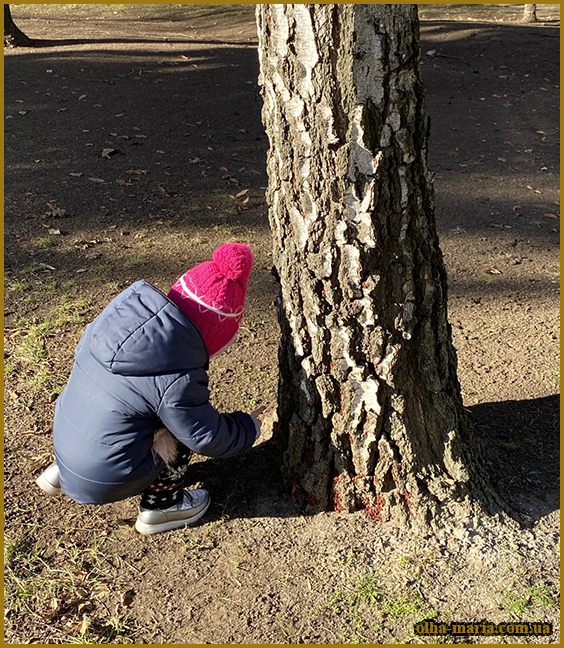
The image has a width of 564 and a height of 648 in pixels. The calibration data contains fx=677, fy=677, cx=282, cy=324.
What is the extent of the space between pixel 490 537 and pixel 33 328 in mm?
2874

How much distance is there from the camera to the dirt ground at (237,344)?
2.50m

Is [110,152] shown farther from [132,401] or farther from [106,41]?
[106,41]

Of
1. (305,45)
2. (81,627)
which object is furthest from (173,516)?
(305,45)

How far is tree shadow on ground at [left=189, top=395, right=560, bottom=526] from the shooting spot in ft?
9.58

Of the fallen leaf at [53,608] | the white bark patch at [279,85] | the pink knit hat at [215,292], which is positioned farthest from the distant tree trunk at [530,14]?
the fallen leaf at [53,608]

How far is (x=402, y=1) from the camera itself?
215 cm

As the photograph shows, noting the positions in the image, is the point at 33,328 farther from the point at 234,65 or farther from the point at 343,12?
the point at 234,65

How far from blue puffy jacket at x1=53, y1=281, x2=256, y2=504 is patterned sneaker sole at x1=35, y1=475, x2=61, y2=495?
289 millimetres

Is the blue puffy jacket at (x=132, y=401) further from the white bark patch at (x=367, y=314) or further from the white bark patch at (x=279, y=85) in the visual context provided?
the white bark patch at (x=279, y=85)

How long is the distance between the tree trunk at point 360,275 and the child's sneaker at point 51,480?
99cm

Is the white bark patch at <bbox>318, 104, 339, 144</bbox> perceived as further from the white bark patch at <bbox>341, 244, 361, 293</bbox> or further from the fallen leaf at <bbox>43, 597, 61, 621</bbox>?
the fallen leaf at <bbox>43, 597, 61, 621</bbox>

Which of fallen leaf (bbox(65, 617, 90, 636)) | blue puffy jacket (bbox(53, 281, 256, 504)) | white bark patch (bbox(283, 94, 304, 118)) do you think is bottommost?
fallen leaf (bbox(65, 617, 90, 636))

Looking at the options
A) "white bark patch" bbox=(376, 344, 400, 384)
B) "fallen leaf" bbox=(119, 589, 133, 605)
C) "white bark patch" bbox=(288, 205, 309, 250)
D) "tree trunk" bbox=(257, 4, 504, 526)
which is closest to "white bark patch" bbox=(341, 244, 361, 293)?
"tree trunk" bbox=(257, 4, 504, 526)

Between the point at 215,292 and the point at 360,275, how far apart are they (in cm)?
54
